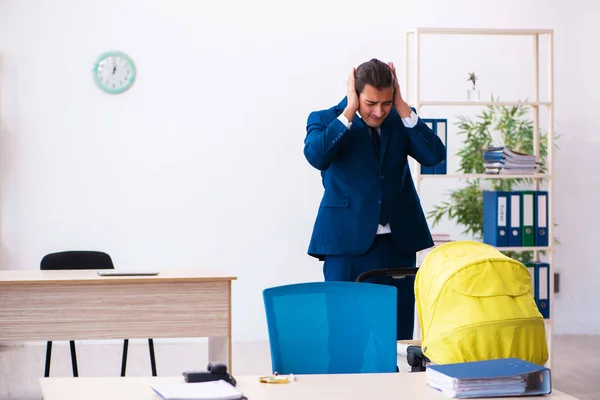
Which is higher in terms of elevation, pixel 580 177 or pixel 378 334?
pixel 580 177

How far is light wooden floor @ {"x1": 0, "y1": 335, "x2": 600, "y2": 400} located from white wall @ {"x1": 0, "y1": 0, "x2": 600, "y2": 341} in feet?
1.85

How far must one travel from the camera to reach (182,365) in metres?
5.39

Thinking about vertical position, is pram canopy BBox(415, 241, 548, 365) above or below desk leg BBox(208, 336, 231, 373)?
above

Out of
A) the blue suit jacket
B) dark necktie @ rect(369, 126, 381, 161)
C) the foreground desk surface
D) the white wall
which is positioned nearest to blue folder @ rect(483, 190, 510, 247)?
the white wall

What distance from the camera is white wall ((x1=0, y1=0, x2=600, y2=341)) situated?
235 inches

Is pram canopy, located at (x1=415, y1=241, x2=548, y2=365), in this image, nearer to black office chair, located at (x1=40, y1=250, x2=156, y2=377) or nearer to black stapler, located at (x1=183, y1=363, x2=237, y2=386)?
black stapler, located at (x1=183, y1=363, x2=237, y2=386)

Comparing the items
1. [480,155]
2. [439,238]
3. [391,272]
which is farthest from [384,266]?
[480,155]

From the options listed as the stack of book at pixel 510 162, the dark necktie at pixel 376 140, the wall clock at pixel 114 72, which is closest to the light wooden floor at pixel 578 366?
the stack of book at pixel 510 162

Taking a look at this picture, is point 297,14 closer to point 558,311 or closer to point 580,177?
point 580,177

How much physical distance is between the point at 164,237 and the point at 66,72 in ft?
4.53

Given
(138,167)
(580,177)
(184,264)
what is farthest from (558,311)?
(138,167)

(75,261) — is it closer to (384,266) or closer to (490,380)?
(384,266)

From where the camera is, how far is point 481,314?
2.26 m

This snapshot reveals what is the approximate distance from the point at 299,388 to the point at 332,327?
0.56 m
